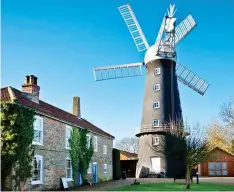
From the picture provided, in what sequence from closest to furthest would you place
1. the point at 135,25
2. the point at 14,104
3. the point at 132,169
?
the point at 14,104
the point at 135,25
the point at 132,169

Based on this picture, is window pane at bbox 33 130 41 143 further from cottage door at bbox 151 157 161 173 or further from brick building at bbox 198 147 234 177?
brick building at bbox 198 147 234 177

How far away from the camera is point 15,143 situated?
59.1 ft

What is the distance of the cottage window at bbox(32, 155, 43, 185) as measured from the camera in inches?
791

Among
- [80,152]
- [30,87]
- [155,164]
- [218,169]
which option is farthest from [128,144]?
[30,87]

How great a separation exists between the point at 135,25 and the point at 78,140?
63.0ft

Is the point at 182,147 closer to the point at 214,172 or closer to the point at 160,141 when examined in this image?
the point at 160,141

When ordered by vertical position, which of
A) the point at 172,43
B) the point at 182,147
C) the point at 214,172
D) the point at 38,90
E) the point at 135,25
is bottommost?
the point at 214,172

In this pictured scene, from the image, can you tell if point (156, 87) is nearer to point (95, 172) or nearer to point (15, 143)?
point (95, 172)

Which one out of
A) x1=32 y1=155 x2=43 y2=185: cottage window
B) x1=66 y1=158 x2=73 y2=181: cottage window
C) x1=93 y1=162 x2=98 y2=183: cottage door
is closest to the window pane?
x1=32 y1=155 x2=43 y2=185: cottage window

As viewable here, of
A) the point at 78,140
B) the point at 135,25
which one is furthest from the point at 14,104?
the point at 135,25

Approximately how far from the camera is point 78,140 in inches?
1033

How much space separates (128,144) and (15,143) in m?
71.5

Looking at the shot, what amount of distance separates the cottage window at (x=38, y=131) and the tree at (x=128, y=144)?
217 feet

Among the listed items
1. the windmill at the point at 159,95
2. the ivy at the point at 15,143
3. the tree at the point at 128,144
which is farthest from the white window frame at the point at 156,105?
the tree at the point at 128,144
